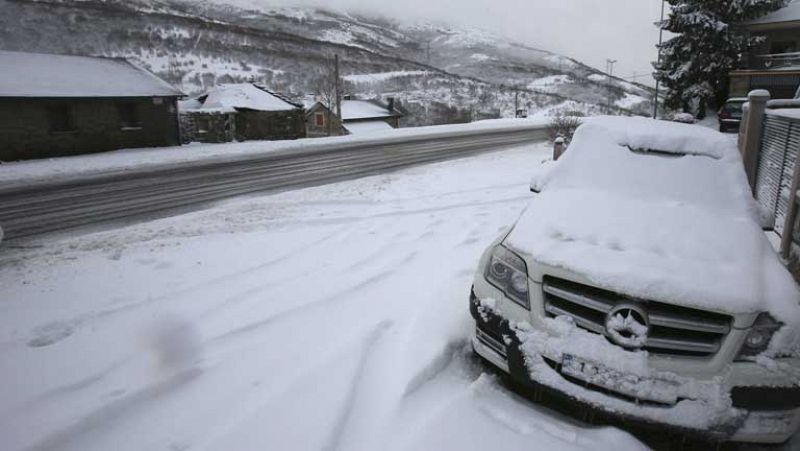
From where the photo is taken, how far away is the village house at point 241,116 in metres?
31.2

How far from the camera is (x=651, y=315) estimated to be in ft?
8.26

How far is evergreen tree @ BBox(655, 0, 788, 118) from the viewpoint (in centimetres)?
2714

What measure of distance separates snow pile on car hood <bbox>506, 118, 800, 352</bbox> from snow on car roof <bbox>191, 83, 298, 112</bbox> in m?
32.1

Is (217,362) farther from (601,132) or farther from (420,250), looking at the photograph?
(601,132)

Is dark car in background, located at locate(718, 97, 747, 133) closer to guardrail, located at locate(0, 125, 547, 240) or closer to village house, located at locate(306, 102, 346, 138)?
guardrail, located at locate(0, 125, 547, 240)

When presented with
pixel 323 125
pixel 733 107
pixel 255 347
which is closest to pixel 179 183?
pixel 255 347

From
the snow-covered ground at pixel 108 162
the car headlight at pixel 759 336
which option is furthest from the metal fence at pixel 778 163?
the snow-covered ground at pixel 108 162

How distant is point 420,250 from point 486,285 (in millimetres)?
2980

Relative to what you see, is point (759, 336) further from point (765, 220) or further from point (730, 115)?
point (730, 115)

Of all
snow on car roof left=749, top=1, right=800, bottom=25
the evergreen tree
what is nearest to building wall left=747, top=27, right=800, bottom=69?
snow on car roof left=749, top=1, right=800, bottom=25

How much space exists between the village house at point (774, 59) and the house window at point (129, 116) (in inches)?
1317

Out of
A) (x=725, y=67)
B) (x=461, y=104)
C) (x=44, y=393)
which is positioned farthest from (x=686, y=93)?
(x=461, y=104)

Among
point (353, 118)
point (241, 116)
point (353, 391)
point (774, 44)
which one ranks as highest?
point (774, 44)

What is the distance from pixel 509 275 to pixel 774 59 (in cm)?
3475
